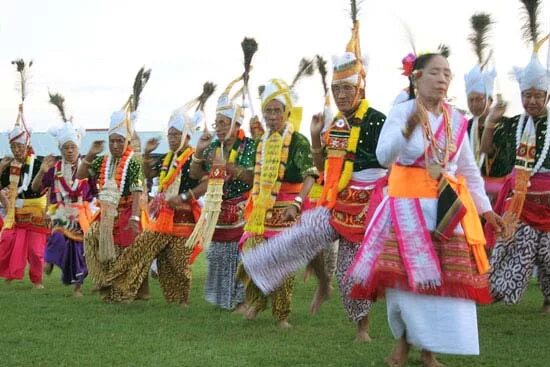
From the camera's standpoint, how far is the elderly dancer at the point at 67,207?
10922 millimetres

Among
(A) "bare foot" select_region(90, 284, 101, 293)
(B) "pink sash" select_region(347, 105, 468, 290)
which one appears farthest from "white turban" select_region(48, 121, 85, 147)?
(B) "pink sash" select_region(347, 105, 468, 290)

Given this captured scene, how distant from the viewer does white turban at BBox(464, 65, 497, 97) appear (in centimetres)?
842

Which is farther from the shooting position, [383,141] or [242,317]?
[242,317]

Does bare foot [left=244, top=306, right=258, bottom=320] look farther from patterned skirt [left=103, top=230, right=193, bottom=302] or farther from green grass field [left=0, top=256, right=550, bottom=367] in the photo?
patterned skirt [left=103, top=230, right=193, bottom=302]

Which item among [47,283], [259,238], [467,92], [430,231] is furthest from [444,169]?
[47,283]

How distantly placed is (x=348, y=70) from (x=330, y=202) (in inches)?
41.0

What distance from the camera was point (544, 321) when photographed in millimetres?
7715

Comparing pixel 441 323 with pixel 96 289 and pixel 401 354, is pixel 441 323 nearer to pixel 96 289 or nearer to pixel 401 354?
pixel 401 354

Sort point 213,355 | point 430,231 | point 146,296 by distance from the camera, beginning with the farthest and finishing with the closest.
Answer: point 146,296 < point 213,355 < point 430,231

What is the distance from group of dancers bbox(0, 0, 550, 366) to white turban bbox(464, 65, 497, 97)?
0.06ft

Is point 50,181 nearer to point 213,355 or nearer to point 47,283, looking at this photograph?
point 47,283

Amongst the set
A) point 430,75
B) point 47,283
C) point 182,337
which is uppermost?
point 430,75

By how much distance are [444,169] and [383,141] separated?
40 cm

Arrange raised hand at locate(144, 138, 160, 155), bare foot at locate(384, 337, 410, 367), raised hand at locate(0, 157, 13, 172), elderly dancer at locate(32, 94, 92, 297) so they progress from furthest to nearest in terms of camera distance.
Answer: raised hand at locate(0, 157, 13, 172)
elderly dancer at locate(32, 94, 92, 297)
raised hand at locate(144, 138, 160, 155)
bare foot at locate(384, 337, 410, 367)
